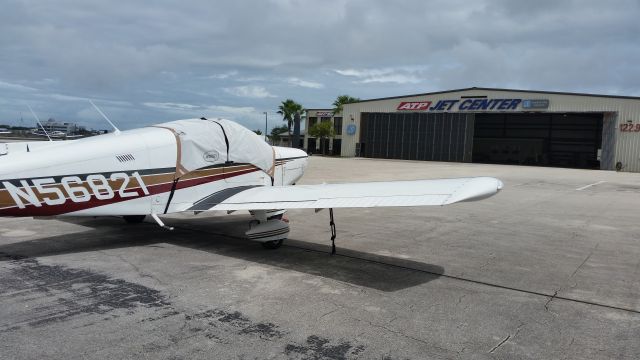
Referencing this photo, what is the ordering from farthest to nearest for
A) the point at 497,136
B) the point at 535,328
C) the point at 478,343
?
the point at 497,136 → the point at 535,328 → the point at 478,343

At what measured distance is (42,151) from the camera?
7.05 metres

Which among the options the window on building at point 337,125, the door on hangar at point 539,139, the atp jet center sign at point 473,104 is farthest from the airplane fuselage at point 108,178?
the window on building at point 337,125

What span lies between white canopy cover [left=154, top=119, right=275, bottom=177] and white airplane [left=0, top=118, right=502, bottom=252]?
2 cm

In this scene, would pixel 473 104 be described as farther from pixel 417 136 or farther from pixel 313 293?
pixel 313 293

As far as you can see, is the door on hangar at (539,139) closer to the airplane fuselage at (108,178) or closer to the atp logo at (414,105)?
the atp logo at (414,105)

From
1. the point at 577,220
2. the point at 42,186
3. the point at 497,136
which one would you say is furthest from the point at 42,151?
→ the point at 497,136

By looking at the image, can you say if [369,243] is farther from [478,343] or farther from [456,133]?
[456,133]

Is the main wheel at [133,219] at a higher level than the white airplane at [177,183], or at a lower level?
lower

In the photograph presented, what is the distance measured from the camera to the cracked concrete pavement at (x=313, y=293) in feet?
14.4

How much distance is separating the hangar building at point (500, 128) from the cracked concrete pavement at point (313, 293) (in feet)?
137

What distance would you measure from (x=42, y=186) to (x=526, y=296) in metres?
6.72

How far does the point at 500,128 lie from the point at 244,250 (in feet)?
226

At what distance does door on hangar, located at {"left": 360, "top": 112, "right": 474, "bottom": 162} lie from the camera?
56.4 m

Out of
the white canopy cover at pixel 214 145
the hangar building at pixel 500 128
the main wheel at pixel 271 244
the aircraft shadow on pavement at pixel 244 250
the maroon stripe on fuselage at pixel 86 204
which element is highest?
the hangar building at pixel 500 128
